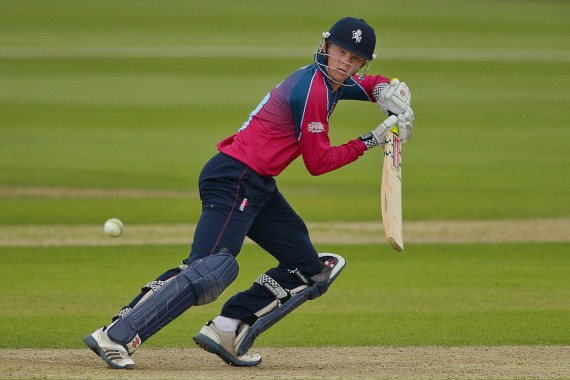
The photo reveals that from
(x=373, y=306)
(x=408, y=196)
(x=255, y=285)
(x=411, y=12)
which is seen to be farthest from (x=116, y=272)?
(x=411, y=12)

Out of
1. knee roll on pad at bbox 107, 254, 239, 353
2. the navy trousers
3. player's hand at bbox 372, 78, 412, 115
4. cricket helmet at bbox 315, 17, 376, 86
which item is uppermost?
cricket helmet at bbox 315, 17, 376, 86

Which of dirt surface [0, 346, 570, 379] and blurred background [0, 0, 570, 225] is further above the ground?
dirt surface [0, 346, 570, 379]

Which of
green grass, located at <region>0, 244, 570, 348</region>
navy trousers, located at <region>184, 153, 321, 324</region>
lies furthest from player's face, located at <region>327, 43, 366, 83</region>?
green grass, located at <region>0, 244, 570, 348</region>

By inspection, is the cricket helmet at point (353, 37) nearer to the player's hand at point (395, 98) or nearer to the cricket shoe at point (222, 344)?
the player's hand at point (395, 98)

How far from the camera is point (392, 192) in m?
5.88

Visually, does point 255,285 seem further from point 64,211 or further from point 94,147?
point 94,147

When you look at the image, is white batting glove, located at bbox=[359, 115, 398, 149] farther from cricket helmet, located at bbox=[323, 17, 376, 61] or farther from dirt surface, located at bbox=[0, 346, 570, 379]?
dirt surface, located at bbox=[0, 346, 570, 379]

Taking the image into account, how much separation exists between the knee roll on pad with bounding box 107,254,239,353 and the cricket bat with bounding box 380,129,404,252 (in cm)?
92

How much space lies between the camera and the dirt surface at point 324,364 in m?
5.50

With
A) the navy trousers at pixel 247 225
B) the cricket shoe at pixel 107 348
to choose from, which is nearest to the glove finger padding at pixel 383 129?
the navy trousers at pixel 247 225

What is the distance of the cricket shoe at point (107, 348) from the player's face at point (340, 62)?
1797 mm

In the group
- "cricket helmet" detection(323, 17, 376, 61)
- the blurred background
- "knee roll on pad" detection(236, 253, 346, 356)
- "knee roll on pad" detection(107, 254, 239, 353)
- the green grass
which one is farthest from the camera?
the blurred background

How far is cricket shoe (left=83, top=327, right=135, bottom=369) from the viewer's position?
5477mm

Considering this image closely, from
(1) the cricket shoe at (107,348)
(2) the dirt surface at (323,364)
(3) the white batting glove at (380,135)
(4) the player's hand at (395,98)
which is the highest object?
(4) the player's hand at (395,98)
